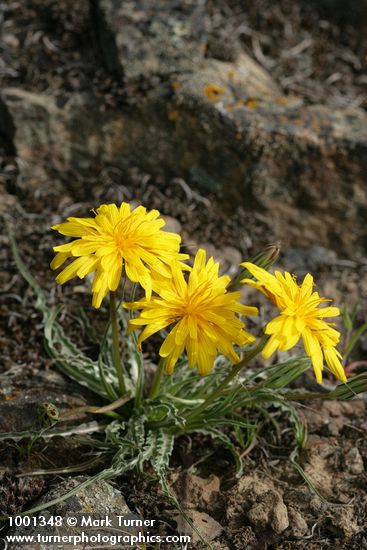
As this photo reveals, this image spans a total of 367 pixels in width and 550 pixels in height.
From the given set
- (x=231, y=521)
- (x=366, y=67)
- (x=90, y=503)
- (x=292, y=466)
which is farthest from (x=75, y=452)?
(x=366, y=67)

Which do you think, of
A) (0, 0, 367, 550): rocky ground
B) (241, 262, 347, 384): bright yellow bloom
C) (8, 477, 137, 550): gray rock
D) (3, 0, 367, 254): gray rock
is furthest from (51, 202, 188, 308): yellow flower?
(3, 0, 367, 254): gray rock

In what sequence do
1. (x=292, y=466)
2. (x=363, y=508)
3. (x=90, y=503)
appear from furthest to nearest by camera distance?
(x=292, y=466) → (x=363, y=508) → (x=90, y=503)

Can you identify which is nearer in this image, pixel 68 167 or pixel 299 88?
pixel 68 167

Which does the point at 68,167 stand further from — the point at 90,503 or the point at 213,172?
the point at 90,503

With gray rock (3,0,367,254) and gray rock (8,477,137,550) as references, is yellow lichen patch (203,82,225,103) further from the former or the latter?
gray rock (8,477,137,550)

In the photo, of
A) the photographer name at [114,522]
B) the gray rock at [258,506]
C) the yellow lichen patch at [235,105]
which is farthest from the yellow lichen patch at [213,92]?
the photographer name at [114,522]
